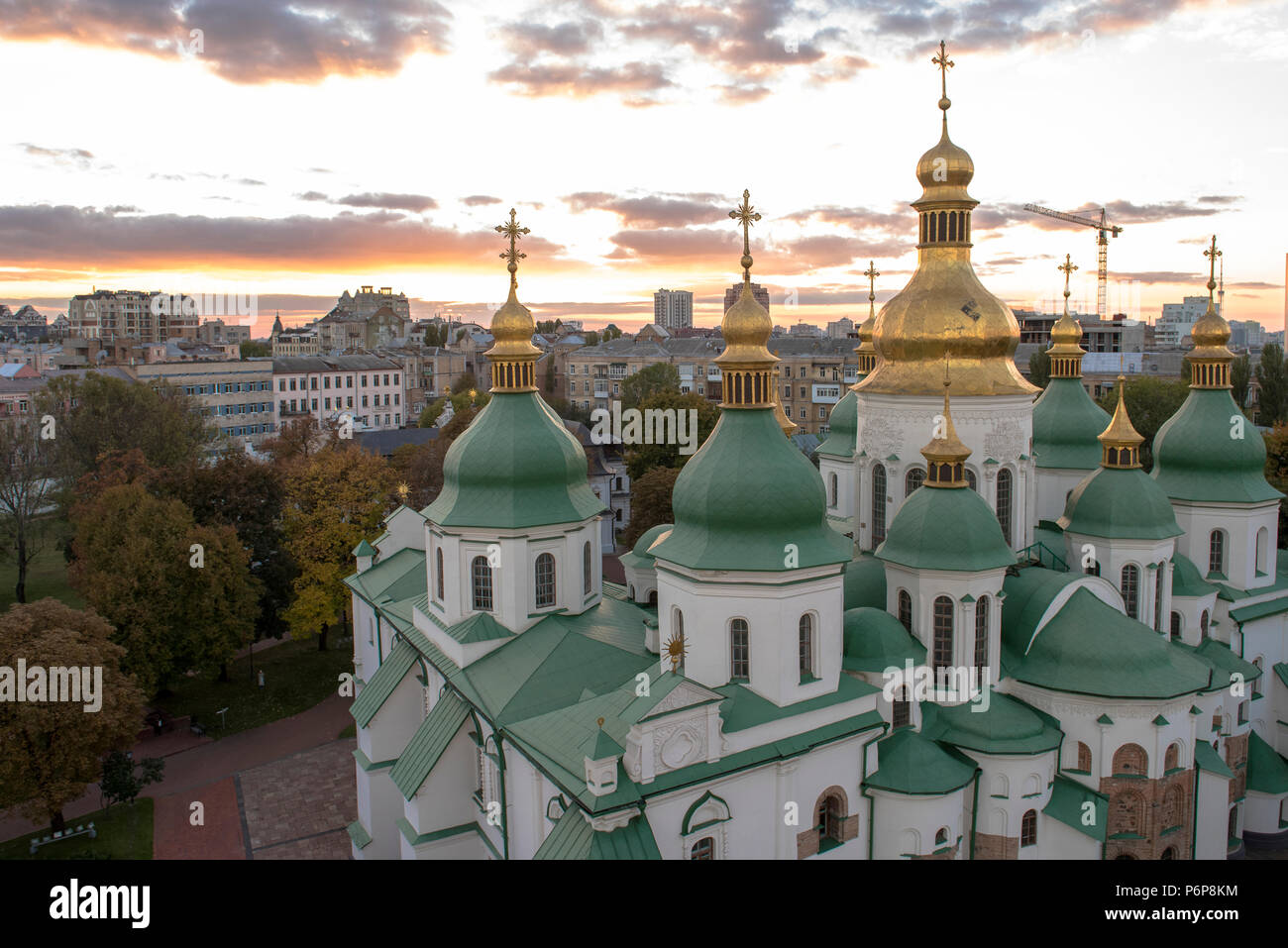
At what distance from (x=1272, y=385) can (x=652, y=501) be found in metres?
40.5

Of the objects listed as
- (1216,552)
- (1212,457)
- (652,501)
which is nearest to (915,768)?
(1216,552)

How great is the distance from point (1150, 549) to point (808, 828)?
12680 mm

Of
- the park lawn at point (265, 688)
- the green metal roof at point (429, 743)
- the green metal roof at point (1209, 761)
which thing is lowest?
the park lawn at point (265, 688)

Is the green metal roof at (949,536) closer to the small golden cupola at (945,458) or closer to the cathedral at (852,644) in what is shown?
the cathedral at (852,644)

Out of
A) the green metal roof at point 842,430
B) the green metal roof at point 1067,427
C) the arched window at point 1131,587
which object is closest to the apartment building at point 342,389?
the green metal roof at point 842,430

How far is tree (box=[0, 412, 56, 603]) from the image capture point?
1802 inches

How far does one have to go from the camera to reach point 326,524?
4059 centimetres

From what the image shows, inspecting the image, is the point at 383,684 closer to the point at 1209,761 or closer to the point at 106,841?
the point at 106,841

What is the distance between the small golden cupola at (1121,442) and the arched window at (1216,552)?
637 cm

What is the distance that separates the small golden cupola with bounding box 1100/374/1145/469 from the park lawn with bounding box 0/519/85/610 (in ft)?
146

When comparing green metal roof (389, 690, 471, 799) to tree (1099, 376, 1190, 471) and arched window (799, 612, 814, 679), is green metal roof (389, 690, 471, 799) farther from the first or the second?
tree (1099, 376, 1190, 471)

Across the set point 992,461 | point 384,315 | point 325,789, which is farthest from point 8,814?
point 384,315

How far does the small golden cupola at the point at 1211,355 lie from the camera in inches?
1163

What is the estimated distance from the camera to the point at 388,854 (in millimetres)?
24891
